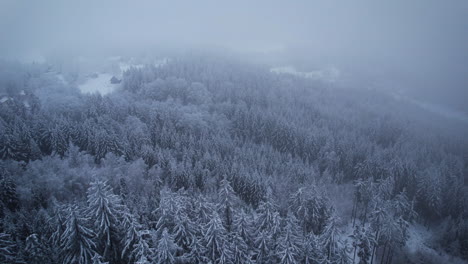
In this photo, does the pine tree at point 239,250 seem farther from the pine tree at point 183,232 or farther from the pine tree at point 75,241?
the pine tree at point 75,241

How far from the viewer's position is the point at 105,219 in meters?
25.7

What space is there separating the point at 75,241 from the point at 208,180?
85.9ft

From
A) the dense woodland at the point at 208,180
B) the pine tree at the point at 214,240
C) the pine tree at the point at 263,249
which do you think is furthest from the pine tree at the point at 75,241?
the pine tree at the point at 263,249

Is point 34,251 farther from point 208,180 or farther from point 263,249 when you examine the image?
point 208,180

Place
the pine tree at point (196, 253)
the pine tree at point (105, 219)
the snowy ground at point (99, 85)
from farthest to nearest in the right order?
the snowy ground at point (99, 85), the pine tree at point (196, 253), the pine tree at point (105, 219)

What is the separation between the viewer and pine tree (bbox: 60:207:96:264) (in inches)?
918

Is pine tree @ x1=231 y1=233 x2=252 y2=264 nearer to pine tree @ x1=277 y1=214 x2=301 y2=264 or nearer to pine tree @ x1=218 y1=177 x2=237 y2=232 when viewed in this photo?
pine tree @ x1=277 y1=214 x2=301 y2=264

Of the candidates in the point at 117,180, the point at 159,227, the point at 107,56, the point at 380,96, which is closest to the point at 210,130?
the point at 117,180

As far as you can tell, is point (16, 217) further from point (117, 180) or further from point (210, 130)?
point (210, 130)

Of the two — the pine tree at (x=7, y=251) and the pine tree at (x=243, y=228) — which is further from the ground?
the pine tree at (x=7, y=251)

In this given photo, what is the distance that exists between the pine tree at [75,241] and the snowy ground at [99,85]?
315 ft

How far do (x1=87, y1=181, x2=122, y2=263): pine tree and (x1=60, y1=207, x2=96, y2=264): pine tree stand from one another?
121 centimetres

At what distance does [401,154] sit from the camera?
75625 mm

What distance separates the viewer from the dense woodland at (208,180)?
27.1 meters
